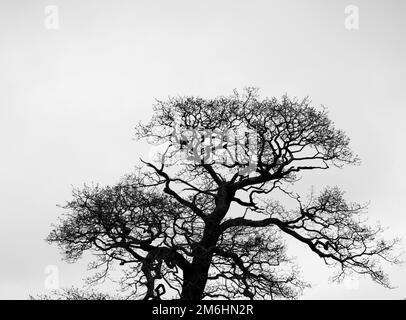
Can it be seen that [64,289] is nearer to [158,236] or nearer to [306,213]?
[158,236]

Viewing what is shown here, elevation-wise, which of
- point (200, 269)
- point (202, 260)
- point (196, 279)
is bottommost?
point (196, 279)

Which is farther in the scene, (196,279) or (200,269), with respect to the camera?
(200,269)

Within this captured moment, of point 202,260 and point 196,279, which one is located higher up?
point 202,260

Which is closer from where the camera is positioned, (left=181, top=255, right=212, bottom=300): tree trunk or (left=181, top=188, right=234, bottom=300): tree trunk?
(left=181, top=255, right=212, bottom=300): tree trunk

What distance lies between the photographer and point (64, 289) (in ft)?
64.0

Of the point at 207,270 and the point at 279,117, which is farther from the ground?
the point at 279,117

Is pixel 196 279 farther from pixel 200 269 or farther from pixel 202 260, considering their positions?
pixel 202 260

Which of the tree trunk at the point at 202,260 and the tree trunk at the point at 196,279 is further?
the tree trunk at the point at 202,260

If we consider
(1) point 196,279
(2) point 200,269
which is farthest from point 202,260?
(1) point 196,279

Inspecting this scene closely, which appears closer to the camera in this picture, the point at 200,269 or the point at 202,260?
the point at 202,260

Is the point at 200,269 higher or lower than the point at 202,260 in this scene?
lower
